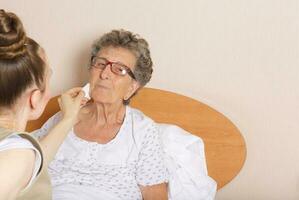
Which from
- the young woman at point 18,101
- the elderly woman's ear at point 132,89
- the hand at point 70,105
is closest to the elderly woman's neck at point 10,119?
the young woman at point 18,101

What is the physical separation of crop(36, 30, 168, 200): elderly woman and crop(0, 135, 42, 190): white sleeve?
31.1 inches

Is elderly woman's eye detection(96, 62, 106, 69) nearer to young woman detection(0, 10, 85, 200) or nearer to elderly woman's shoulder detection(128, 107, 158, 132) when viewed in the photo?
elderly woman's shoulder detection(128, 107, 158, 132)

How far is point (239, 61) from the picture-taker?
2080mm

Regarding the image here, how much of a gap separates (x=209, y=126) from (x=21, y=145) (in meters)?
1.23

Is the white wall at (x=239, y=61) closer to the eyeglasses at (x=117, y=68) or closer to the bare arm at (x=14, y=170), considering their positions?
the eyeglasses at (x=117, y=68)

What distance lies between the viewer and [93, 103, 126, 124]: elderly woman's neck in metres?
1.93

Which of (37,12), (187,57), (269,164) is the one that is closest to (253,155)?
(269,164)

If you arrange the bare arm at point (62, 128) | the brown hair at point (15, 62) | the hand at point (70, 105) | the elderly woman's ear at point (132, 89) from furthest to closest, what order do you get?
the elderly woman's ear at point (132, 89) < the hand at point (70, 105) < the bare arm at point (62, 128) < the brown hair at point (15, 62)

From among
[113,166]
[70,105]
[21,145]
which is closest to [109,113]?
[113,166]

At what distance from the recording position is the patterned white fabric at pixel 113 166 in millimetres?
1833

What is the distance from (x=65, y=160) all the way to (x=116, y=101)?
29cm

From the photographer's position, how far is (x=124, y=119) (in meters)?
1.95

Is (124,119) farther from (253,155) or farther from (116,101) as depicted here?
(253,155)

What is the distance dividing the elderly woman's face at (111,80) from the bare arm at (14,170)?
898mm
